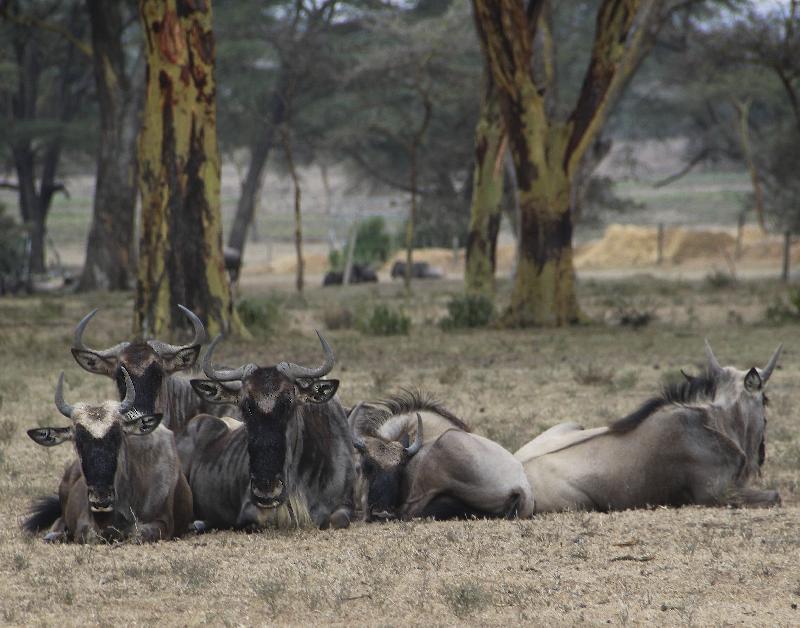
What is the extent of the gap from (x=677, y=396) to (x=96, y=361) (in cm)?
347

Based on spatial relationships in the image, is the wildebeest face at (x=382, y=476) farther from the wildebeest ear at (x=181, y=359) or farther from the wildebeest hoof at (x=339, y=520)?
the wildebeest ear at (x=181, y=359)

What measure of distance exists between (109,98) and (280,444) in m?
22.6

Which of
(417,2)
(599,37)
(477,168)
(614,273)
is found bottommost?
(614,273)

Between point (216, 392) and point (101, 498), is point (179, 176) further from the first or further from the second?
point (101, 498)

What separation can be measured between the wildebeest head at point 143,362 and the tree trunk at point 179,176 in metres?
7.63

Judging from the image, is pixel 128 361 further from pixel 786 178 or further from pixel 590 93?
pixel 786 178

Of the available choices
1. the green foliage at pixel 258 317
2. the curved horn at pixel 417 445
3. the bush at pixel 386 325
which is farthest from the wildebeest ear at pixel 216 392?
the bush at pixel 386 325

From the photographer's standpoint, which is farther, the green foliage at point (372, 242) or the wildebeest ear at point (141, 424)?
the green foliage at point (372, 242)

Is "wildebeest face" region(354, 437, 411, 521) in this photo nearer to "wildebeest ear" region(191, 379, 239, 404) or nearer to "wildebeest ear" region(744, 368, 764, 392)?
"wildebeest ear" region(191, 379, 239, 404)

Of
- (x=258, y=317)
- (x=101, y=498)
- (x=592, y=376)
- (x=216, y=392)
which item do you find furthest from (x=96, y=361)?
(x=258, y=317)

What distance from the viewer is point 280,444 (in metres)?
7.49

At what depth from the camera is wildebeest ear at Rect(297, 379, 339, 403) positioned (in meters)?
7.77

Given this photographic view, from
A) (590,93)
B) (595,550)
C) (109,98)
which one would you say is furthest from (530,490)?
(109,98)

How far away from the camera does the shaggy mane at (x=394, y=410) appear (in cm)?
853
